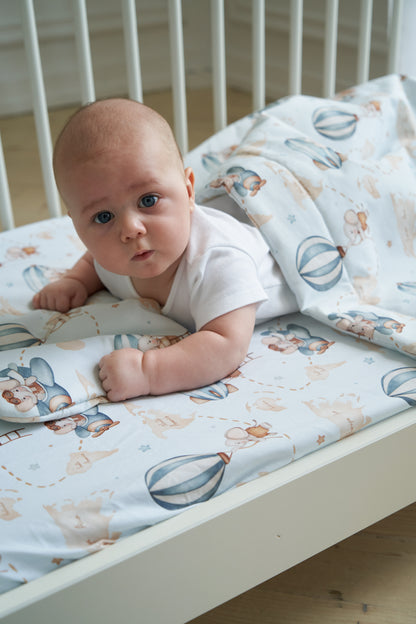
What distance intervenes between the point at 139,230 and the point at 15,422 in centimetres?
25

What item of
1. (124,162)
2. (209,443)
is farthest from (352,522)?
(124,162)

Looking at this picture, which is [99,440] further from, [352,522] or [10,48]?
[10,48]

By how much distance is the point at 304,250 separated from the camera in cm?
93

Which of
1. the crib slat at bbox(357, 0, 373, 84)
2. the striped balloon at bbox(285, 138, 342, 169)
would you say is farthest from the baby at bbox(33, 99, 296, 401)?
the crib slat at bbox(357, 0, 373, 84)

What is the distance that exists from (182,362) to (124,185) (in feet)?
0.68

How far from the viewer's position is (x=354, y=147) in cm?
112

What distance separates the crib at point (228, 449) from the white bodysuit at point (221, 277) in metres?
0.03

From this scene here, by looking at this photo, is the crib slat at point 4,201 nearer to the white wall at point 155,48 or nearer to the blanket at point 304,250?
the blanket at point 304,250

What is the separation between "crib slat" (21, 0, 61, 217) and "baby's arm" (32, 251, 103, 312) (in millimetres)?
292

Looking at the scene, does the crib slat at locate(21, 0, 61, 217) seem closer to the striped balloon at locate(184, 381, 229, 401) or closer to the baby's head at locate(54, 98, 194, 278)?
the baby's head at locate(54, 98, 194, 278)

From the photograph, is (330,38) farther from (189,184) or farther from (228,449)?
(228,449)

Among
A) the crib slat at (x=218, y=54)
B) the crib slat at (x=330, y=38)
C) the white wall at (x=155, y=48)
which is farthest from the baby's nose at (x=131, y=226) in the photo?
the white wall at (x=155, y=48)

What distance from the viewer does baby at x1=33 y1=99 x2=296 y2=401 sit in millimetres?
774

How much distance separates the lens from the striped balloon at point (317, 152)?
1018 mm
